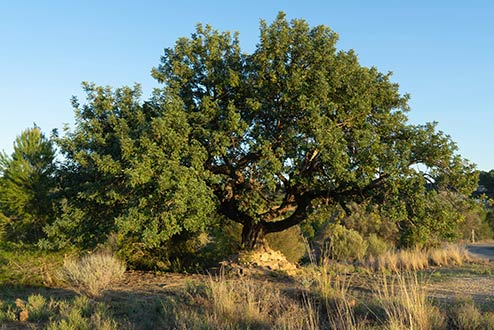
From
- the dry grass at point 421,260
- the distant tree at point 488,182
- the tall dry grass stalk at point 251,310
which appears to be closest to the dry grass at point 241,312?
the tall dry grass stalk at point 251,310

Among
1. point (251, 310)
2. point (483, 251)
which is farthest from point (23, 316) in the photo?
point (483, 251)

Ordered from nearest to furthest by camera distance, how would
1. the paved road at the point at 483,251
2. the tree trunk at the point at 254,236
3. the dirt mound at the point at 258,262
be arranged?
the dirt mound at the point at 258,262 → the tree trunk at the point at 254,236 → the paved road at the point at 483,251

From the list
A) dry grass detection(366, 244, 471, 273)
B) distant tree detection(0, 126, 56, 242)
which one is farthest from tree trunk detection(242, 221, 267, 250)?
distant tree detection(0, 126, 56, 242)

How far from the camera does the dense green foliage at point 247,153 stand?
12.3 metres

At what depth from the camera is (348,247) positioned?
91.1 feet

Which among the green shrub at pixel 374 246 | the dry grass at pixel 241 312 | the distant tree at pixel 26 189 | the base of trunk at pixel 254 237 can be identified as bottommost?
the green shrub at pixel 374 246

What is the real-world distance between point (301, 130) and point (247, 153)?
199 cm

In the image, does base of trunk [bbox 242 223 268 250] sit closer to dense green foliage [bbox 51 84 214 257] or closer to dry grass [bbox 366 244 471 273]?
dense green foliage [bbox 51 84 214 257]

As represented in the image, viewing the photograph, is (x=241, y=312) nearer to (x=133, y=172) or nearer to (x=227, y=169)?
(x=133, y=172)

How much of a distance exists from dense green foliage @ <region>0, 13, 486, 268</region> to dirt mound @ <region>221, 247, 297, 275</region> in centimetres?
61

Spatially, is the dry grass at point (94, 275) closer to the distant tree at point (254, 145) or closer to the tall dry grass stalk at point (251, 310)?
the distant tree at point (254, 145)

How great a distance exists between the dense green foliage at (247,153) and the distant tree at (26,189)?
1.9 inches

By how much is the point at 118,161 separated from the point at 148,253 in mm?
7197

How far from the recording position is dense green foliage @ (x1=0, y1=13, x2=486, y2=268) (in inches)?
485
